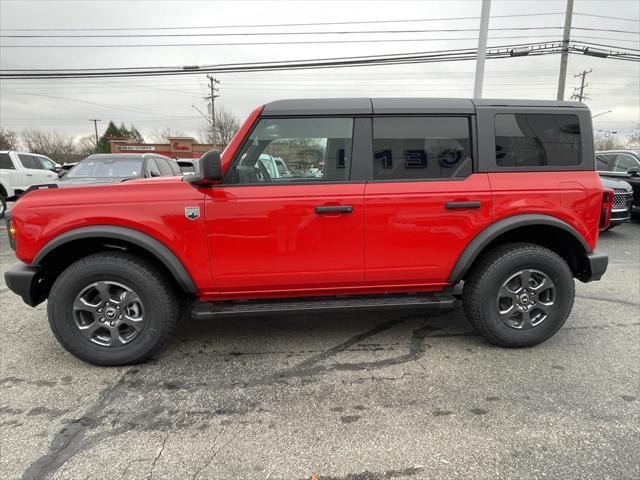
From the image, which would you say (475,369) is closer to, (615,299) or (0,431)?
(615,299)

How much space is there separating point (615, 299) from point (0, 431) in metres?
5.72

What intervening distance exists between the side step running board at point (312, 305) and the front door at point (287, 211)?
5.4 inches

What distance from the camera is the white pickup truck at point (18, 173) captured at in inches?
434

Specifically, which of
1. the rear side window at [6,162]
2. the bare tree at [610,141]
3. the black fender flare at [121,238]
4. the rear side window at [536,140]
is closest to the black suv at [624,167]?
the rear side window at [536,140]

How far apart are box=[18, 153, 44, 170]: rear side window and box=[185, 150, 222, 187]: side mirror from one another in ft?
39.7

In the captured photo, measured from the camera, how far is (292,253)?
3006mm

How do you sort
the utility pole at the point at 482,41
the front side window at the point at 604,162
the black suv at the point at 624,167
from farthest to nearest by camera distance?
1. the front side window at the point at 604,162
2. the utility pole at the point at 482,41
3. the black suv at the point at 624,167

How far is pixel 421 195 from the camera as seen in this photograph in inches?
119

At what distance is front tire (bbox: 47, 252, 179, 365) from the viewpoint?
2916 millimetres

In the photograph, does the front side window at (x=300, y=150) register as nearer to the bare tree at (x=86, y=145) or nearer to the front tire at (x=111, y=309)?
the front tire at (x=111, y=309)

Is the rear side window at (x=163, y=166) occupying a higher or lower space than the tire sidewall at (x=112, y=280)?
higher

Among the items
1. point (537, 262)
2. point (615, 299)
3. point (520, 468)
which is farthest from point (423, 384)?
point (615, 299)

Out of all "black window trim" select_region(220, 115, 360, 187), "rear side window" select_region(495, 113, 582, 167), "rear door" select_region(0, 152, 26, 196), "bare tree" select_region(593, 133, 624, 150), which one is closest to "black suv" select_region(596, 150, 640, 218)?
"rear side window" select_region(495, 113, 582, 167)

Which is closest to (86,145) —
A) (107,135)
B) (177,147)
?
(107,135)
